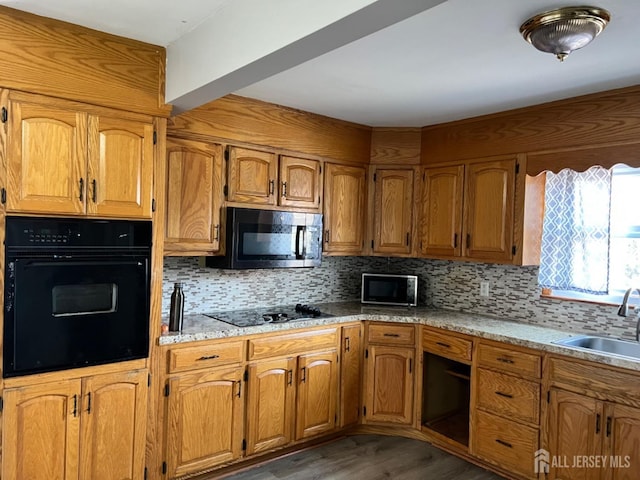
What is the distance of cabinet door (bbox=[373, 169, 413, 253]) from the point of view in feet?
12.2

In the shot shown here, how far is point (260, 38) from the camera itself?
5.60 feet

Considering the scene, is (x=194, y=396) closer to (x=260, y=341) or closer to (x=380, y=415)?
(x=260, y=341)

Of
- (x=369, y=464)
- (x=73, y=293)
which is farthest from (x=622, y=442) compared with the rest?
(x=73, y=293)

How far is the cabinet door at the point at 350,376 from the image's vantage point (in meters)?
3.37

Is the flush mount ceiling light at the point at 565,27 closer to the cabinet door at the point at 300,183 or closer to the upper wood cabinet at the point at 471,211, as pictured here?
the upper wood cabinet at the point at 471,211

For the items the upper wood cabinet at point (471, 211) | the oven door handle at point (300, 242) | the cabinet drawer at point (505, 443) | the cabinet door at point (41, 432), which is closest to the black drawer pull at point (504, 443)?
the cabinet drawer at point (505, 443)

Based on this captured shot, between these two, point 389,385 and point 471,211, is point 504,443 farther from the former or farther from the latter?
point 471,211

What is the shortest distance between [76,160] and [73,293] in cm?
62

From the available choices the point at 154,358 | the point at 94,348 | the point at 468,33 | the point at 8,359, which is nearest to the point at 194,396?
the point at 154,358

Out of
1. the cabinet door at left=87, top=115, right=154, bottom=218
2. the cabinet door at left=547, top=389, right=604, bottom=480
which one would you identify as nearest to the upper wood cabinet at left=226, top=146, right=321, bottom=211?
the cabinet door at left=87, top=115, right=154, bottom=218

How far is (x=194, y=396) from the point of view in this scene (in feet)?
8.68

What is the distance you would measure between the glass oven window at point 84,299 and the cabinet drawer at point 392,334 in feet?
6.04

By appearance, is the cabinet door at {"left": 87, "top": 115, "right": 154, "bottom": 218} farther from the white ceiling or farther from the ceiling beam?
the white ceiling

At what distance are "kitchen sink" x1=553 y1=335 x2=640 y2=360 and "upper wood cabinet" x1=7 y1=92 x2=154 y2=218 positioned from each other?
8.21 ft
